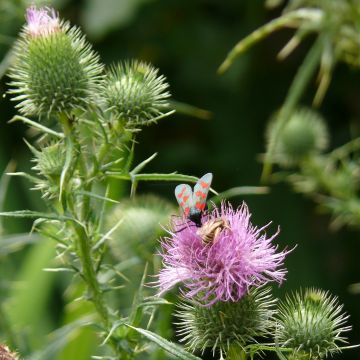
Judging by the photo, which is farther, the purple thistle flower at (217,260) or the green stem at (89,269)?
the green stem at (89,269)

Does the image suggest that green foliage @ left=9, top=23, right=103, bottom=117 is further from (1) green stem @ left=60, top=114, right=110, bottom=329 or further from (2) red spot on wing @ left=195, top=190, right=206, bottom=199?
(2) red spot on wing @ left=195, top=190, right=206, bottom=199

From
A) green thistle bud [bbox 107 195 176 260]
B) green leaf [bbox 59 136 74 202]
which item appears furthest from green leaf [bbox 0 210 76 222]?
green thistle bud [bbox 107 195 176 260]

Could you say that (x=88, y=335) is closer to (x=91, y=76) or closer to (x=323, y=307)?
(x=91, y=76)

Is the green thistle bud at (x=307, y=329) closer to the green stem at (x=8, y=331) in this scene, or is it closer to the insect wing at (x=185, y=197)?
the insect wing at (x=185, y=197)

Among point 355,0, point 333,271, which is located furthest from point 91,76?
point 333,271

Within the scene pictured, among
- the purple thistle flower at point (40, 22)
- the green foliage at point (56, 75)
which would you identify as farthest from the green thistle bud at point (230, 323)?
the purple thistle flower at point (40, 22)

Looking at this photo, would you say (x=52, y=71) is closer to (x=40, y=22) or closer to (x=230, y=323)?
(x=40, y=22)
